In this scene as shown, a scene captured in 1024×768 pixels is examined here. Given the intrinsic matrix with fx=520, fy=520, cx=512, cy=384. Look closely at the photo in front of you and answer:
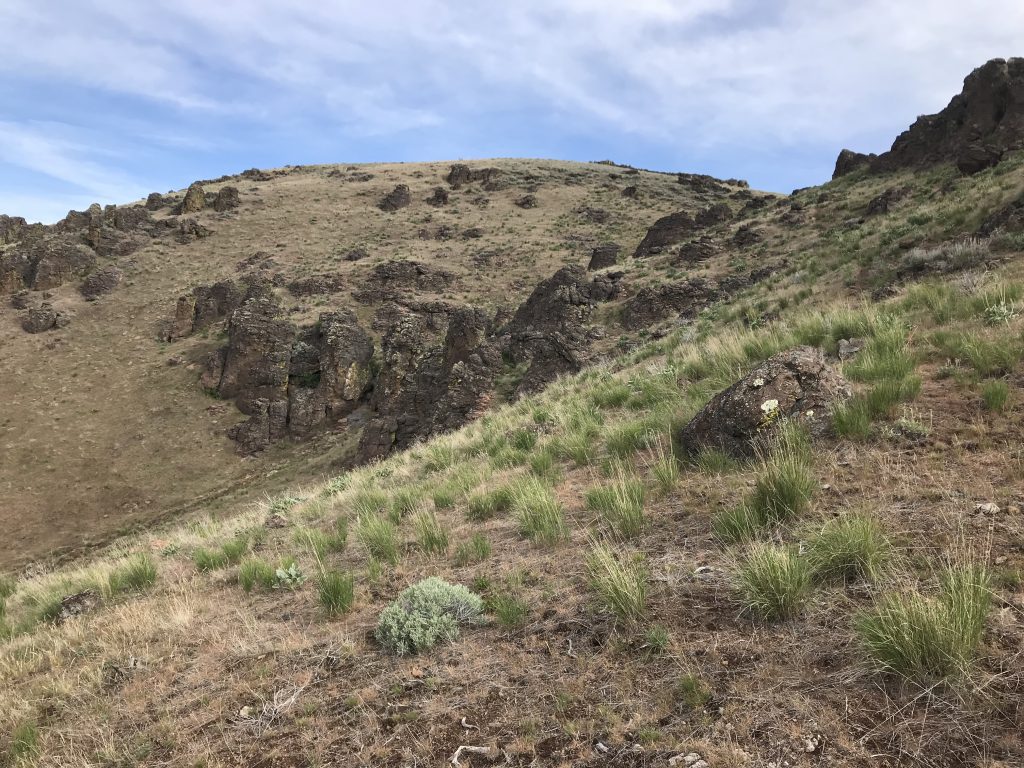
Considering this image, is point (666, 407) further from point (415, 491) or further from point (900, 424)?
point (415, 491)

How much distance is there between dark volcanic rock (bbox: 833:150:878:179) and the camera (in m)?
43.5

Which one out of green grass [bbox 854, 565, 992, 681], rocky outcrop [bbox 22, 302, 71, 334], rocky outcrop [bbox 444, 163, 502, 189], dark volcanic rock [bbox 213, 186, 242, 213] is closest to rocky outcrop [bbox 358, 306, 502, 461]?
green grass [bbox 854, 565, 992, 681]

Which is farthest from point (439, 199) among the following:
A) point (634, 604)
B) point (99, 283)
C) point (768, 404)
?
point (634, 604)

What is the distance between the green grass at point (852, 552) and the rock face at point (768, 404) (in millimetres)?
1733

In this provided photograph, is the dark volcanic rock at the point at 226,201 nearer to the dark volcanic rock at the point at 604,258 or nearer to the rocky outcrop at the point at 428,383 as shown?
the rocky outcrop at the point at 428,383

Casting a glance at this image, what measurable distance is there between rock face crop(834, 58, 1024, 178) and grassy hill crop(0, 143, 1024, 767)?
83.4 feet

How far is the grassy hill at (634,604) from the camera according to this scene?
95.8 inches

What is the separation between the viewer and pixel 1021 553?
2.88 m

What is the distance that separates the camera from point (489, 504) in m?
6.54

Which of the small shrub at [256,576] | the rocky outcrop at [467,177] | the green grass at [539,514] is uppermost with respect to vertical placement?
the rocky outcrop at [467,177]

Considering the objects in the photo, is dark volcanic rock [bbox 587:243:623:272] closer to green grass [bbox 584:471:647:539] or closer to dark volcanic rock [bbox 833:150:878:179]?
dark volcanic rock [bbox 833:150:878:179]

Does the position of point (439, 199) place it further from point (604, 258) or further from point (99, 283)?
point (99, 283)

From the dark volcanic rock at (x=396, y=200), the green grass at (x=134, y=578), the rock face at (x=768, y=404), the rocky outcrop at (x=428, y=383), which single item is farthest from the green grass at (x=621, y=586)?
the dark volcanic rock at (x=396, y=200)

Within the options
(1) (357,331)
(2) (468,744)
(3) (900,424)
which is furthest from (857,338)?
(1) (357,331)
